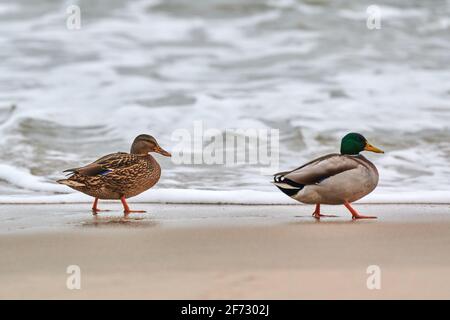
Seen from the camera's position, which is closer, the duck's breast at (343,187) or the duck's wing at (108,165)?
the duck's breast at (343,187)

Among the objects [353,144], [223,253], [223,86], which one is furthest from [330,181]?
[223,86]

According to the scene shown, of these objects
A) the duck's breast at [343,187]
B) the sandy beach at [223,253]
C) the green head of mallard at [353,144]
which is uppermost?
the green head of mallard at [353,144]

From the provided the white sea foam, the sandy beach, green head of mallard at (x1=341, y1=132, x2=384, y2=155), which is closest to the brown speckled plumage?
the sandy beach

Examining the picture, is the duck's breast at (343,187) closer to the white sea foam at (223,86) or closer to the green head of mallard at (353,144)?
the green head of mallard at (353,144)

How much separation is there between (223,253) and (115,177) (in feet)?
5.97

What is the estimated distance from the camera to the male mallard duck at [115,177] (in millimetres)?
6359

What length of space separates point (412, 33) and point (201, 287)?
11912 millimetres

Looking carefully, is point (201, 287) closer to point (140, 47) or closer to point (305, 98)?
point (305, 98)


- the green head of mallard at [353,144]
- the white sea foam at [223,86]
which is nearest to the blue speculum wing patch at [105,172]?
→ the white sea foam at [223,86]

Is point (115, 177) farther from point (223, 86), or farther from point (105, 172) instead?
point (223, 86)

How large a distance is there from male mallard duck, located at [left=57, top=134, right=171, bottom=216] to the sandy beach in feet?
0.59

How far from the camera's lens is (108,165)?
21.1 feet

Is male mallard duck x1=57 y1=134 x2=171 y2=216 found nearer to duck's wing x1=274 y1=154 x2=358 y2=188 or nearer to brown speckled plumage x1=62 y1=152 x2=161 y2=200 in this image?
brown speckled plumage x1=62 y1=152 x2=161 y2=200

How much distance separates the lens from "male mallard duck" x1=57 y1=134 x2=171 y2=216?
6359mm
